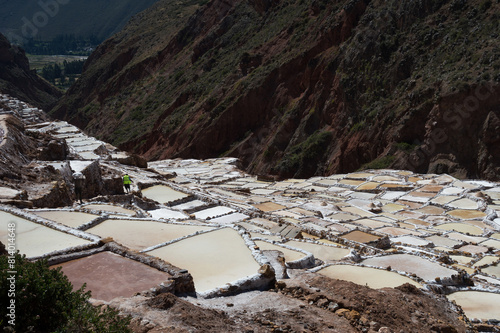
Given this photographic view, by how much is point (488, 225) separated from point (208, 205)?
8870 millimetres

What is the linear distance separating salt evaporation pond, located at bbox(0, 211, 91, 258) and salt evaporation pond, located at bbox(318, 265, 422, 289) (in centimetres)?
368

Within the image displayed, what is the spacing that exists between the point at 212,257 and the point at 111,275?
5.20 feet

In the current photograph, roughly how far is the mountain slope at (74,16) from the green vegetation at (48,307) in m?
115

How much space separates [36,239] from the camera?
6660 millimetres

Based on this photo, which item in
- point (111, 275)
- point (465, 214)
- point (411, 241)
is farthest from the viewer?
point (465, 214)

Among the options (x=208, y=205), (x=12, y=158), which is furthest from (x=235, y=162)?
(x=12, y=158)

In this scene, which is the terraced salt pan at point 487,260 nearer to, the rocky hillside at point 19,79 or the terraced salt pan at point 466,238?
the terraced salt pan at point 466,238

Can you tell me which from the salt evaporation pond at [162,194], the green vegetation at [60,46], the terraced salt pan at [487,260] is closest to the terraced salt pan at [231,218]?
the salt evaporation pond at [162,194]

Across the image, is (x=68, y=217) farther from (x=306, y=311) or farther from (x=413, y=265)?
(x=413, y=265)

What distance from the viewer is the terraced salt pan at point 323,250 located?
27.3 feet

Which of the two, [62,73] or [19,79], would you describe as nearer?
[19,79]

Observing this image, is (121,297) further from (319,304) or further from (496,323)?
(496,323)

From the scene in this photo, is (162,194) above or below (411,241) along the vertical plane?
above

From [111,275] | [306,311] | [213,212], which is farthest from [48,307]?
[213,212]
